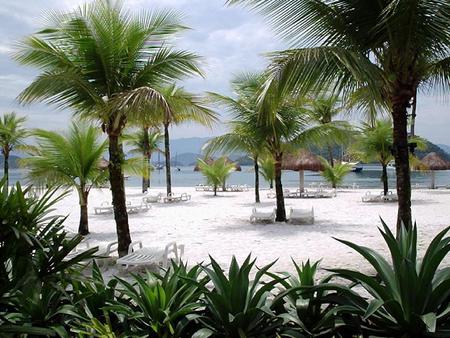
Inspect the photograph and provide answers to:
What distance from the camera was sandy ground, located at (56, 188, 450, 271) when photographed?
27.6 ft

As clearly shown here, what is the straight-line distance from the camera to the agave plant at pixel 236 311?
8.94 ft

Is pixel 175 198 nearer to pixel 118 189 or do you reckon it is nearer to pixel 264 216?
pixel 264 216

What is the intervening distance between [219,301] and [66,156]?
912 centimetres

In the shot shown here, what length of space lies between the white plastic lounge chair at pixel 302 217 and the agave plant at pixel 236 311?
9.89 m

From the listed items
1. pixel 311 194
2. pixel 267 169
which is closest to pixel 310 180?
pixel 267 169

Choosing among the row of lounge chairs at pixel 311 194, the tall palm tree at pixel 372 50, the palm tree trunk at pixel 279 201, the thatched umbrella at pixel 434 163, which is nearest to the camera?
the tall palm tree at pixel 372 50

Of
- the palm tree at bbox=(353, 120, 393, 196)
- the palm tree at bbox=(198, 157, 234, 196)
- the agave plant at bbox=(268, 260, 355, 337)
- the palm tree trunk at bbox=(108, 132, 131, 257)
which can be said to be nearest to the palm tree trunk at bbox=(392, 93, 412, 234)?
the agave plant at bbox=(268, 260, 355, 337)

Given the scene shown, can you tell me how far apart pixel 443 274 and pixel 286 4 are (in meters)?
4.65

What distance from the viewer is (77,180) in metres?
11.6

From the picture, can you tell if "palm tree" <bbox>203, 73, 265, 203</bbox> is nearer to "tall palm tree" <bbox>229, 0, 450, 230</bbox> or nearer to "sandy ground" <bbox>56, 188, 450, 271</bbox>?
"sandy ground" <bbox>56, 188, 450, 271</bbox>

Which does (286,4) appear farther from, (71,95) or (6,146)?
(6,146)

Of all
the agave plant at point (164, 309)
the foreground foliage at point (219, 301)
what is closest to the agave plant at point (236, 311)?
the foreground foliage at point (219, 301)

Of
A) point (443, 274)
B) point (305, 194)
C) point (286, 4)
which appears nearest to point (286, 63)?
point (286, 4)

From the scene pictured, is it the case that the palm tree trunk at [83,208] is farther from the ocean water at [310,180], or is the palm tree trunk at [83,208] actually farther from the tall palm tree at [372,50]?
the tall palm tree at [372,50]
